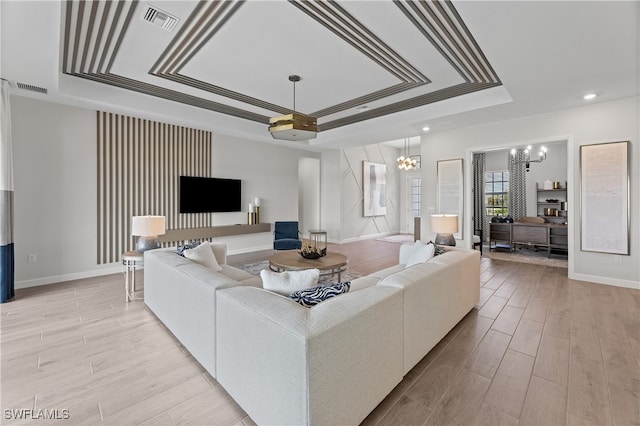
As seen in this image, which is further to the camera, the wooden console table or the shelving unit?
the shelving unit

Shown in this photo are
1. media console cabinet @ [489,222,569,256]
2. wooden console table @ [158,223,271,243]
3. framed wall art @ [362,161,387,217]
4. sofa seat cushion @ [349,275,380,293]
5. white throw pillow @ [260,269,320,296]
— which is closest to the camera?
white throw pillow @ [260,269,320,296]

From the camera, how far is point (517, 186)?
814 cm

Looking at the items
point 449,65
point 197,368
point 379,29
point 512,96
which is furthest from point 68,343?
point 512,96

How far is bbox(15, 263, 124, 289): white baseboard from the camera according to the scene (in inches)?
162

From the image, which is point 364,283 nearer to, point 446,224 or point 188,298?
point 188,298

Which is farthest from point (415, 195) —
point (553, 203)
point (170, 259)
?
point (170, 259)

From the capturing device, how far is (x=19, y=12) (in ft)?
7.30

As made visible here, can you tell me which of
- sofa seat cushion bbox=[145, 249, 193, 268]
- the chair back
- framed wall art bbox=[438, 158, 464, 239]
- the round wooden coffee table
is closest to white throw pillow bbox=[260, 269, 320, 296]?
sofa seat cushion bbox=[145, 249, 193, 268]

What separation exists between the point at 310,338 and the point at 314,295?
0.48 meters

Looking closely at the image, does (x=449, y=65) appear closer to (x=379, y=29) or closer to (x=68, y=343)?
(x=379, y=29)

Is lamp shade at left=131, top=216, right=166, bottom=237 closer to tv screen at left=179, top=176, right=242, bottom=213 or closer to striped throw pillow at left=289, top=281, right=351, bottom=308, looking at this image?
tv screen at left=179, top=176, right=242, bottom=213

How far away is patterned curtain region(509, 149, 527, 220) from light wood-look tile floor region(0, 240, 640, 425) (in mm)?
5217

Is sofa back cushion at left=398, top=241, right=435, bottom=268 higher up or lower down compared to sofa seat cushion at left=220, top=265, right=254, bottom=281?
higher up

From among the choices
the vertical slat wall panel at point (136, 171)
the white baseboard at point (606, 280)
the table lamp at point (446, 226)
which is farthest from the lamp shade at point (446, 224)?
the vertical slat wall panel at point (136, 171)
